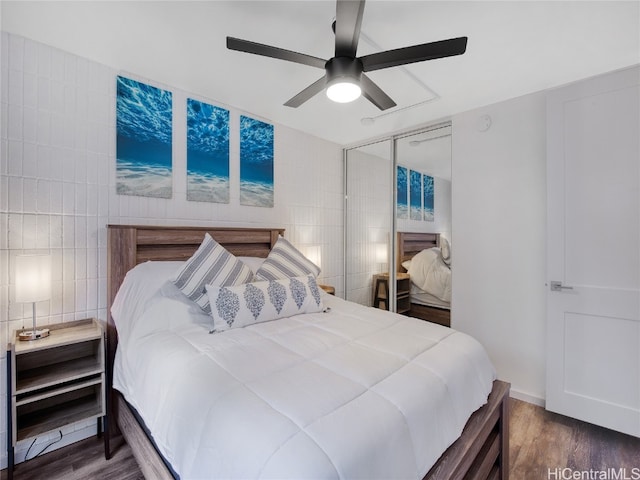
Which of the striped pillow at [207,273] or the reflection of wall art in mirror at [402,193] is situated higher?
the reflection of wall art in mirror at [402,193]

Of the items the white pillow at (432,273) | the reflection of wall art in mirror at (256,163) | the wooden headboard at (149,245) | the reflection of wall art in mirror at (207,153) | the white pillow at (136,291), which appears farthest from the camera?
the white pillow at (432,273)

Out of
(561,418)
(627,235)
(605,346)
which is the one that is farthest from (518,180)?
(561,418)

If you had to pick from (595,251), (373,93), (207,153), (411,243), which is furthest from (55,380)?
(595,251)

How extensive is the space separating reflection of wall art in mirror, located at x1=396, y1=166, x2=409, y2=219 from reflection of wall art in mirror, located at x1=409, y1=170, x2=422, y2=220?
1.8 inches

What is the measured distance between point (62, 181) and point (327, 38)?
192cm

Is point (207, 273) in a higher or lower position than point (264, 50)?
lower

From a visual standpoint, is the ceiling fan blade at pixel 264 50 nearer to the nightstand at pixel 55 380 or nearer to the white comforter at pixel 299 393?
the white comforter at pixel 299 393

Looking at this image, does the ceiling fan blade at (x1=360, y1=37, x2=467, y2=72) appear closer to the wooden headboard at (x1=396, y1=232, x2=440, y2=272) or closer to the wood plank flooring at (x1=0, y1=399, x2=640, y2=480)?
the wooden headboard at (x1=396, y1=232, x2=440, y2=272)

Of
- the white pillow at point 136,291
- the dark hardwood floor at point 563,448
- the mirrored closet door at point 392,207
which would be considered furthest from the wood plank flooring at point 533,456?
the mirrored closet door at point 392,207

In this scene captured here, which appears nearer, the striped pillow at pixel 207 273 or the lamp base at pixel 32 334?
the lamp base at pixel 32 334

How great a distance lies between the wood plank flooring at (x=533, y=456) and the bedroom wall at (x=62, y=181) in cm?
15

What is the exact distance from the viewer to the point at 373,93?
72.2 inches

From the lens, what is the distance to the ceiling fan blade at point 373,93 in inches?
67.3

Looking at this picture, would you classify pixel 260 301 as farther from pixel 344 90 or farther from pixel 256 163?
pixel 256 163
